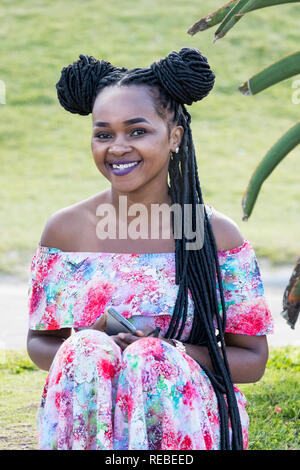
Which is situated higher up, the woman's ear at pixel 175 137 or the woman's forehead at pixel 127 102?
the woman's forehead at pixel 127 102

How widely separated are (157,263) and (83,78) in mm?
632

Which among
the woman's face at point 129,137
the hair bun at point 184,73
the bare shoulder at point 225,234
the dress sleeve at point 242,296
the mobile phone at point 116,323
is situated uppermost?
the hair bun at point 184,73

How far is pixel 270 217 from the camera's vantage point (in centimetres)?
1031

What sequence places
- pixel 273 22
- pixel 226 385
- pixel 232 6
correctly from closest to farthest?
pixel 226 385 < pixel 232 6 < pixel 273 22

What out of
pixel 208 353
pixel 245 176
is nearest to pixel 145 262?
pixel 208 353

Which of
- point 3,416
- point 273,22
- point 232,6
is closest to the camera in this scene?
point 232,6

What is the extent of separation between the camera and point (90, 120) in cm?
1363

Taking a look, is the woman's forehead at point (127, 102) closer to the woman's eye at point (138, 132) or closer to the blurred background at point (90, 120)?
the woman's eye at point (138, 132)

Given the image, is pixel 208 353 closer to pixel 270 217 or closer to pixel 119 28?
pixel 270 217

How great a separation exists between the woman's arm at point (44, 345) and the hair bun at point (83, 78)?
75cm

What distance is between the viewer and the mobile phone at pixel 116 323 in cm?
242

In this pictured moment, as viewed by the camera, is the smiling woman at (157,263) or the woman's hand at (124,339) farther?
the smiling woman at (157,263)

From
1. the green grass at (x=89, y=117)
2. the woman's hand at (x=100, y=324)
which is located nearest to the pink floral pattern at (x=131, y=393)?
the woman's hand at (x=100, y=324)

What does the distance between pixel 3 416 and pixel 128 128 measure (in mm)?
1805
